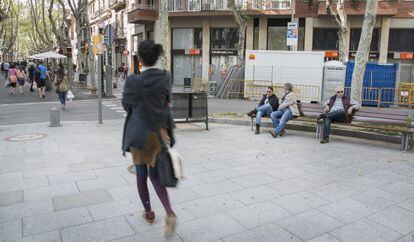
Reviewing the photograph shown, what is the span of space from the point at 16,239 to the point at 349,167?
5166 millimetres

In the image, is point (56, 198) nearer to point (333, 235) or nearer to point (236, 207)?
point (236, 207)

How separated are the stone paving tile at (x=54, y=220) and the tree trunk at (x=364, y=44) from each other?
8.97 metres

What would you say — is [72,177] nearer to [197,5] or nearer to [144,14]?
[197,5]

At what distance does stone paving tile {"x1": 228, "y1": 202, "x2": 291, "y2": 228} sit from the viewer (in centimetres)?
438

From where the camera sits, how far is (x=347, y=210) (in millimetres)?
4773

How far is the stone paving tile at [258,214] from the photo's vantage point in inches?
172

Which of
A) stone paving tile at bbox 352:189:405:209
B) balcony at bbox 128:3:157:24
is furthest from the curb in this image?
balcony at bbox 128:3:157:24

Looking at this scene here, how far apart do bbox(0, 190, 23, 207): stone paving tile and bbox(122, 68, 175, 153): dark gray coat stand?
6.83ft

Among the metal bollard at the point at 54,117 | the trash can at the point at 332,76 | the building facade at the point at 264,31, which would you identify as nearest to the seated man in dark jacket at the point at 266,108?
the metal bollard at the point at 54,117

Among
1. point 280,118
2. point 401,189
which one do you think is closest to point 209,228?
point 401,189

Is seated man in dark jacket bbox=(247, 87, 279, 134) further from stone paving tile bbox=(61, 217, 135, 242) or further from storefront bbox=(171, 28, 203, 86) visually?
storefront bbox=(171, 28, 203, 86)

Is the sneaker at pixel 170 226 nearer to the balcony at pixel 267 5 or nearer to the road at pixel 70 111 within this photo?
the road at pixel 70 111

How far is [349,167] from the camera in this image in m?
6.76

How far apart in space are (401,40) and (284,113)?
20.5m
